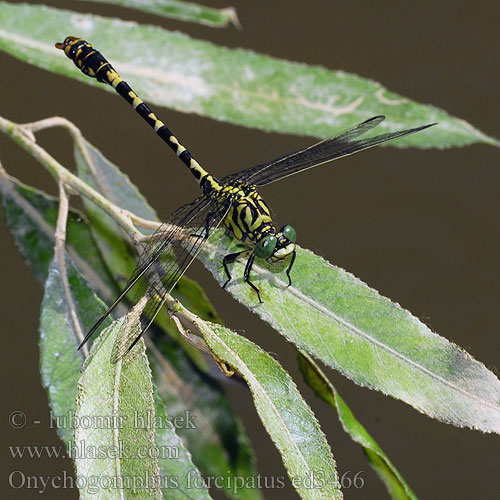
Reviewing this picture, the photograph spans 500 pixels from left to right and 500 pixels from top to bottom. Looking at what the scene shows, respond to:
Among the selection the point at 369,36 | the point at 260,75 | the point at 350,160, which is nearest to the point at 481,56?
the point at 369,36

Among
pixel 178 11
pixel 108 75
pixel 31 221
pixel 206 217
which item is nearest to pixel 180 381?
pixel 206 217

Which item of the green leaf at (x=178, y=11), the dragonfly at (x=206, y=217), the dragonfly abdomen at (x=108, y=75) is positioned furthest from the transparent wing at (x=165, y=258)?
the green leaf at (x=178, y=11)

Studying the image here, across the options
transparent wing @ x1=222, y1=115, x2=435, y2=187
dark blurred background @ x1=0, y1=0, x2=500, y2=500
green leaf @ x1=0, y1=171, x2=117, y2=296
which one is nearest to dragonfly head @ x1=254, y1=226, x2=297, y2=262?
transparent wing @ x1=222, y1=115, x2=435, y2=187

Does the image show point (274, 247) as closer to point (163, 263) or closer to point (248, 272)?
point (248, 272)

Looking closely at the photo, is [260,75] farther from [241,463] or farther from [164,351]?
[241,463]

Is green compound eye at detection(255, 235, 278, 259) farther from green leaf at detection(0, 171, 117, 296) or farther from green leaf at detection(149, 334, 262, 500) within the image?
green leaf at detection(0, 171, 117, 296)

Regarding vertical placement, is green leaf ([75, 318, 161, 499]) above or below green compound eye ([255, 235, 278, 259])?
below

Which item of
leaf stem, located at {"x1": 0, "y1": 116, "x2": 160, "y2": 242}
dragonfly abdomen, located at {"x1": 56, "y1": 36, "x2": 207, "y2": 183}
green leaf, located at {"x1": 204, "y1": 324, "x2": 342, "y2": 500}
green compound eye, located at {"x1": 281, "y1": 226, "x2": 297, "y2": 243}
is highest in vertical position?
dragonfly abdomen, located at {"x1": 56, "y1": 36, "x2": 207, "y2": 183}
